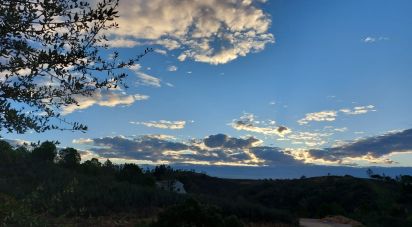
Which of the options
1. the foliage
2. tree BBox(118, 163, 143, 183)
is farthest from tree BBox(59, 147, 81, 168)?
the foliage

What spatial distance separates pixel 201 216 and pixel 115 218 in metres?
9.66

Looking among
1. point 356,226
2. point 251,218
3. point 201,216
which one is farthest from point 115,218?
point 356,226

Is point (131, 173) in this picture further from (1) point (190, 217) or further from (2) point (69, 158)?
(1) point (190, 217)

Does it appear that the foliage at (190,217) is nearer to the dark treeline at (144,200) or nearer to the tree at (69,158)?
the dark treeline at (144,200)

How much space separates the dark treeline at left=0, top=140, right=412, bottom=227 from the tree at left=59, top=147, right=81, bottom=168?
0.39 feet

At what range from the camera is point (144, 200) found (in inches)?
990

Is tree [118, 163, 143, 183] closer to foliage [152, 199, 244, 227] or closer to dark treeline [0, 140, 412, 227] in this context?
dark treeline [0, 140, 412, 227]

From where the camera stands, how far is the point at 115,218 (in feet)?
67.8

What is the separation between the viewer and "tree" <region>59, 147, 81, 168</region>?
53500 mm

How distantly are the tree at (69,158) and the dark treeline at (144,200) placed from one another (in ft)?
0.39

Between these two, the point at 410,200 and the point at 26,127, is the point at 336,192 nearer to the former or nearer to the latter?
the point at 410,200

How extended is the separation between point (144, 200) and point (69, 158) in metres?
33.2

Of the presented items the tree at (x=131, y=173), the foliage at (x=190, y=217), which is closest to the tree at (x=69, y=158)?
the tree at (x=131, y=173)

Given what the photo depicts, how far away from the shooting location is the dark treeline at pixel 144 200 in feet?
40.3
